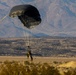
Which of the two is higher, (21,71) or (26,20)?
(26,20)

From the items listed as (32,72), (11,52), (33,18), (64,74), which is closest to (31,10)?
(33,18)

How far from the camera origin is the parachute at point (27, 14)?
3005cm

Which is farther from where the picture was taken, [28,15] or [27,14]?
[28,15]

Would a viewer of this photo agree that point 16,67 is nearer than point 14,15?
No

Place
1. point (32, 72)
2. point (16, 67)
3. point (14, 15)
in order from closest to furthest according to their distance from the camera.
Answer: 1. point (14, 15)
2. point (32, 72)
3. point (16, 67)

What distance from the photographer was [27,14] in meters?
30.5

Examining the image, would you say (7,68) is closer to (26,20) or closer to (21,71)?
(21,71)

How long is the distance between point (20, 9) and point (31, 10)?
1105mm

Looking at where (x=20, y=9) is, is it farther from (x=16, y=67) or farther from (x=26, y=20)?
(x=16, y=67)

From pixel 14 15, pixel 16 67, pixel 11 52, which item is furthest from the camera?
pixel 11 52

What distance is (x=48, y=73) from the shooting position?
34562 mm

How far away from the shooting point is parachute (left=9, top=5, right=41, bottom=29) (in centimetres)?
3005

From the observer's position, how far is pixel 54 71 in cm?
3612

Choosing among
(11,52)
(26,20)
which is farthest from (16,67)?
(11,52)
